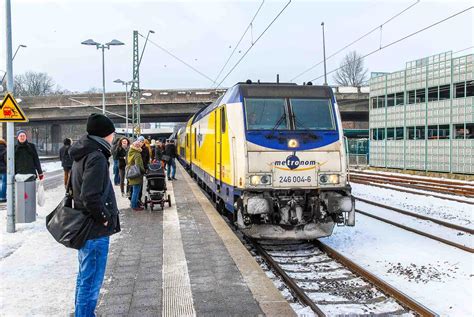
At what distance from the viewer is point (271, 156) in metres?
7.98

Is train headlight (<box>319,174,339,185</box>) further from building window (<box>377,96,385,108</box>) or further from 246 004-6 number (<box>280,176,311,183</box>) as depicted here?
building window (<box>377,96,385,108</box>)

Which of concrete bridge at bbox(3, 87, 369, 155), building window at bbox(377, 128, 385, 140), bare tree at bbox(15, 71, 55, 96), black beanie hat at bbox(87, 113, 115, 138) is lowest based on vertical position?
black beanie hat at bbox(87, 113, 115, 138)

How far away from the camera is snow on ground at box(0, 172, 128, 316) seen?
185 inches

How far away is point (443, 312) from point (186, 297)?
10.1ft

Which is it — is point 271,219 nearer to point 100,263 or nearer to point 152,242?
point 152,242

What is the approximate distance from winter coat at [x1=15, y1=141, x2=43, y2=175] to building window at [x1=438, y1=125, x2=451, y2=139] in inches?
920

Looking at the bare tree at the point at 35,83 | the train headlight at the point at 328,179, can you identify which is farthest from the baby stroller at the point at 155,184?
the bare tree at the point at 35,83

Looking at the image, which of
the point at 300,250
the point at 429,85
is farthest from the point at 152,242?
the point at 429,85

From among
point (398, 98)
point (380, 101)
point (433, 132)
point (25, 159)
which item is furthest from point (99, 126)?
point (380, 101)

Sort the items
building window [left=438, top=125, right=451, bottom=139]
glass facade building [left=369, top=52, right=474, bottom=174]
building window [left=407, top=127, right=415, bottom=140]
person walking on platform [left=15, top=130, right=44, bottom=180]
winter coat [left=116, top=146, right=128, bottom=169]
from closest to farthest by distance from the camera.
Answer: person walking on platform [left=15, top=130, right=44, bottom=180], winter coat [left=116, top=146, right=128, bottom=169], glass facade building [left=369, top=52, right=474, bottom=174], building window [left=438, top=125, right=451, bottom=139], building window [left=407, top=127, right=415, bottom=140]

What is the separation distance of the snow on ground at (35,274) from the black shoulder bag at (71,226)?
1.08 metres

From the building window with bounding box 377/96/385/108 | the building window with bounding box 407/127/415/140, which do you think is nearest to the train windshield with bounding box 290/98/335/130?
the building window with bounding box 407/127/415/140

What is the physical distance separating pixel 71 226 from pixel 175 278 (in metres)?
2.12

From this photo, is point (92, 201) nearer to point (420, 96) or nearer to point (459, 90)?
point (459, 90)
